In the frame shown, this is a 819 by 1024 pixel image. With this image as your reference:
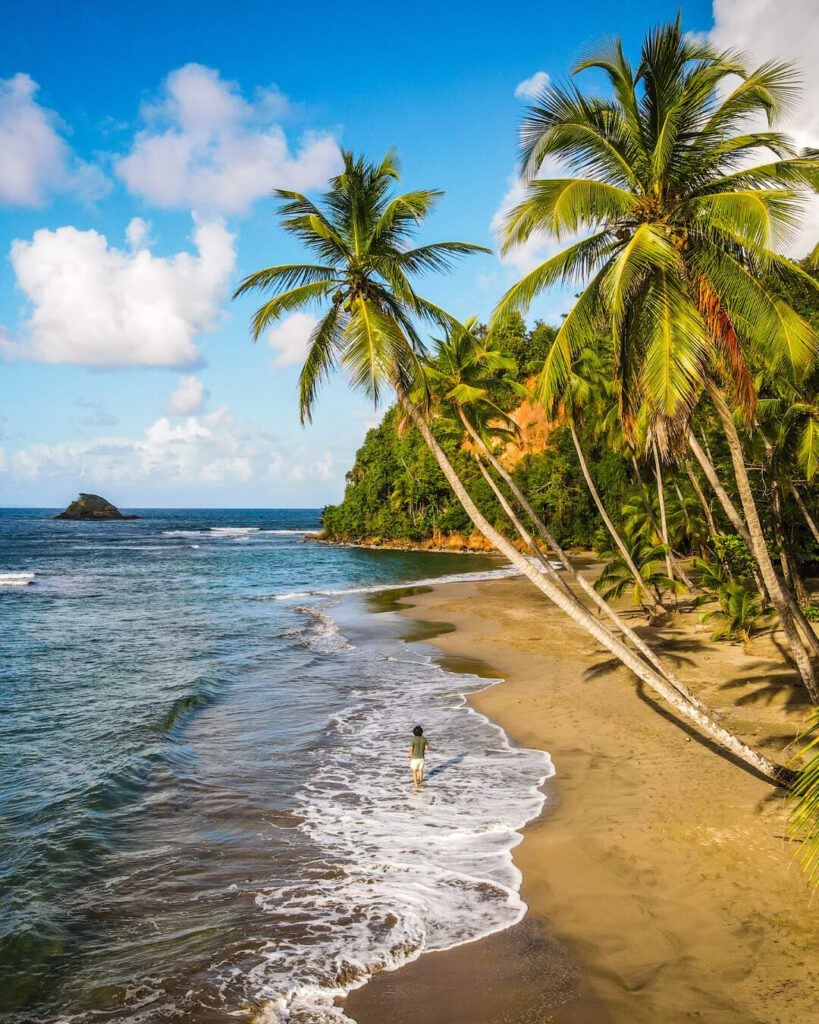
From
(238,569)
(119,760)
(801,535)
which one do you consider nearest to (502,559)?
(238,569)

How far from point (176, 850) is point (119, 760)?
12.5 feet

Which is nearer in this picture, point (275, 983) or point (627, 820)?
point (275, 983)

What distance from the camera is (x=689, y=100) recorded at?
822 cm

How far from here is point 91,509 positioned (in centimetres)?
12675

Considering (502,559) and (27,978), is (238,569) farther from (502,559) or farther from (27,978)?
(27,978)

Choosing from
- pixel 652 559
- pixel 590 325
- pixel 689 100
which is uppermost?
pixel 689 100

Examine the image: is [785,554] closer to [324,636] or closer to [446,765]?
[446,765]

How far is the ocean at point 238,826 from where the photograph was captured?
5988 millimetres

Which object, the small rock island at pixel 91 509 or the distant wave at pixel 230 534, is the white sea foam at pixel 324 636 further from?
the small rock island at pixel 91 509

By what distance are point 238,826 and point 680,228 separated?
969cm

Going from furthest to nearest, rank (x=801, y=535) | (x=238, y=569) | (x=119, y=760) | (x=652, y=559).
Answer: (x=238, y=569) → (x=801, y=535) → (x=652, y=559) → (x=119, y=760)

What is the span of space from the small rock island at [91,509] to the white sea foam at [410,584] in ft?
346

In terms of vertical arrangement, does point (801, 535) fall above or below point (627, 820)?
above

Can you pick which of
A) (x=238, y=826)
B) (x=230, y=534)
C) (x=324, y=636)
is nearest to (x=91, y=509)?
(x=230, y=534)
